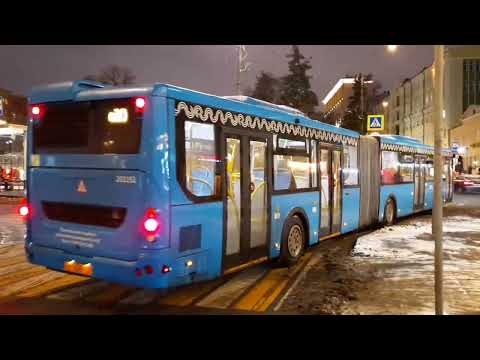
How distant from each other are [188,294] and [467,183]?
3471 centimetres

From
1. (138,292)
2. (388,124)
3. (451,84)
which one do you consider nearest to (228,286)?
(138,292)

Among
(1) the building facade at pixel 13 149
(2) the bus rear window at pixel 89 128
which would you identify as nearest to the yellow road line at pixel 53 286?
(2) the bus rear window at pixel 89 128

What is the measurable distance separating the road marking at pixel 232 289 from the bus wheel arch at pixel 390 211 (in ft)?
23.5

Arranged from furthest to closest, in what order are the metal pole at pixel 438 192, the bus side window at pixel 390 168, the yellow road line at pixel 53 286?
the bus side window at pixel 390 168, the yellow road line at pixel 53 286, the metal pole at pixel 438 192

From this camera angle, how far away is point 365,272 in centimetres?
872

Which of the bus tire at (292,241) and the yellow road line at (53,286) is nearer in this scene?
the yellow road line at (53,286)

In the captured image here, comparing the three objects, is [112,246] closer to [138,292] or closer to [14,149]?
[138,292]

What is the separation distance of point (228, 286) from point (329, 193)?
4087mm

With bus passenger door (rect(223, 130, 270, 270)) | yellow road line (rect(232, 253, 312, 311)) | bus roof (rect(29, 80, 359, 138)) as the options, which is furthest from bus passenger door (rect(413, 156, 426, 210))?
bus roof (rect(29, 80, 359, 138))

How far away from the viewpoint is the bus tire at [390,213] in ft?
49.1

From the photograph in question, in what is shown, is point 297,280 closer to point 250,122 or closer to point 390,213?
point 250,122

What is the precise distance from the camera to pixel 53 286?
7.57 metres

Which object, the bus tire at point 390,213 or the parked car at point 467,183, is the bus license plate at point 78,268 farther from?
the parked car at point 467,183

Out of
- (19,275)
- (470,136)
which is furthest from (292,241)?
(470,136)
